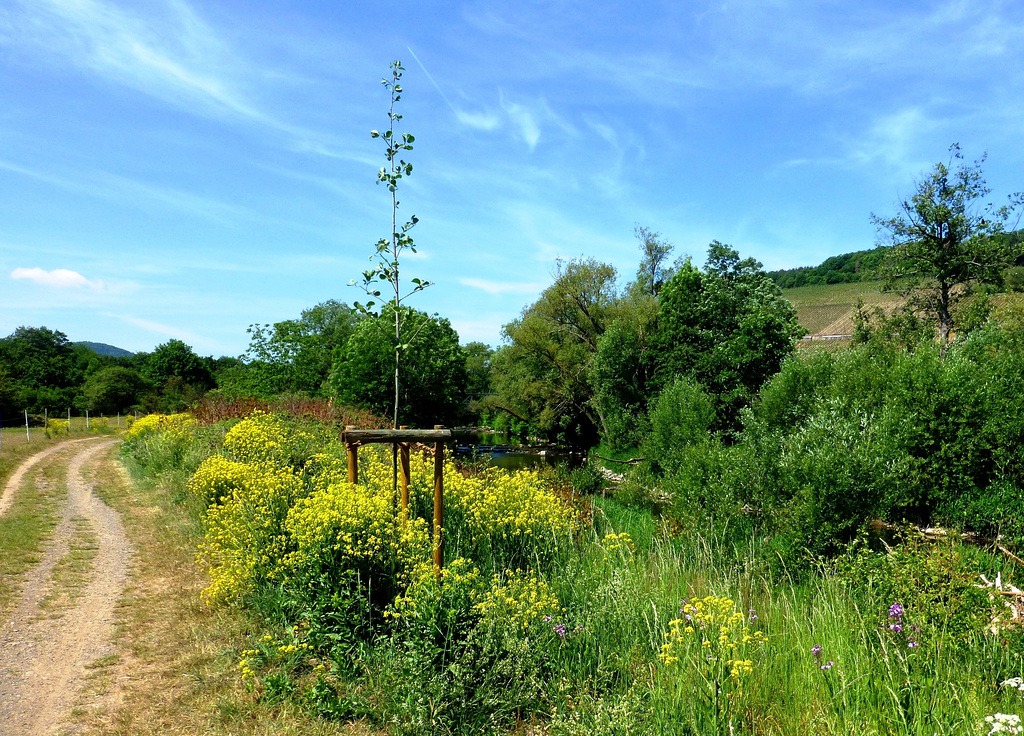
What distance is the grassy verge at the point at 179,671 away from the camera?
4230 mm

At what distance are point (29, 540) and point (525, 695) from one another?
9.76 m

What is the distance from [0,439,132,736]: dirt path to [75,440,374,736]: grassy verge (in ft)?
0.61

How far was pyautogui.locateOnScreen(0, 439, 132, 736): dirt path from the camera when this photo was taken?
15.4 ft

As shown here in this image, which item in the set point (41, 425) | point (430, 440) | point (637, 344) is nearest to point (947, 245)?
point (637, 344)

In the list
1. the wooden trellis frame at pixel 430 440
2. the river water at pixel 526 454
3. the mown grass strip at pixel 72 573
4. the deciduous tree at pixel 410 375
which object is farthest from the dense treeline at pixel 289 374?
the wooden trellis frame at pixel 430 440

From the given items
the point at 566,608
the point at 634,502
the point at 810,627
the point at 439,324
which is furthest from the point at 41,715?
the point at 439,324

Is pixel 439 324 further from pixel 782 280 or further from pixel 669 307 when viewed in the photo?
pixel 782 280

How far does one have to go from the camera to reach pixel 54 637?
6.06 meters

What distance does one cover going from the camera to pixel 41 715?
15.0 ft

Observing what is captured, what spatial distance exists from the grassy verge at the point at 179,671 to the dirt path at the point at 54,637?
185mm

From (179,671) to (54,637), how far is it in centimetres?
203

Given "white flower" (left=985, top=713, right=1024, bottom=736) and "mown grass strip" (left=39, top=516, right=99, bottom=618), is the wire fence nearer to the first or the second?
"mown grass strip" (left=39, top=516, right=99, bottom=618)

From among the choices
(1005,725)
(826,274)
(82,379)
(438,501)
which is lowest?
(1005,725)

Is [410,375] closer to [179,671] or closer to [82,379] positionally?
[179,671]
